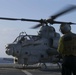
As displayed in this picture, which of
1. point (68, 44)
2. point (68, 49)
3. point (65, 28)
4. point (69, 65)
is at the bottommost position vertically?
point (69, 65)

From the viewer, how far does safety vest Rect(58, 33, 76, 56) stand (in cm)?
714

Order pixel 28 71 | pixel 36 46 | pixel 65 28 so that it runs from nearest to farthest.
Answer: pixel 65 28, pixel 28 71, pixel 36 46

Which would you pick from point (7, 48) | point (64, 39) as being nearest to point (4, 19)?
point (64, 39)

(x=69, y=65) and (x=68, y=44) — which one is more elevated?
(x=68, y=44)

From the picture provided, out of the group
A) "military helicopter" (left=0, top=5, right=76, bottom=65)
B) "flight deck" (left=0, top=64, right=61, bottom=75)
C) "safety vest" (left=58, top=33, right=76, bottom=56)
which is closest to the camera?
"safety vest" (left=58, top=33, right=76, bottom=56)

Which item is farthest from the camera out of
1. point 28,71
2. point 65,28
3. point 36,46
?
point 36,46

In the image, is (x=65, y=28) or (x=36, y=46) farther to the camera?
(x=36, y=46)

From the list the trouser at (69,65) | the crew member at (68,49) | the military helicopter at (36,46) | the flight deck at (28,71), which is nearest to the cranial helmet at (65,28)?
the crew member at (68,49)

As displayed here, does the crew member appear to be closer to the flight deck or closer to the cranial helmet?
the cranial helmet

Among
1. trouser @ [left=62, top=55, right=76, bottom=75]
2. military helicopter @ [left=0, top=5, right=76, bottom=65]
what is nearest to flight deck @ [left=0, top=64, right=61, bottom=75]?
military helicopter @ [left=0, top=5, right=76, bottom=65]

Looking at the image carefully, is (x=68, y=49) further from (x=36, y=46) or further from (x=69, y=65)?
(x=36, y=46)

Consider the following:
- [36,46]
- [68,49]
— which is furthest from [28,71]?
[68,49]

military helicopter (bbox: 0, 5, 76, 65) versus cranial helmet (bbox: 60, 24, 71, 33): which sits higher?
cranial helmet (bbox: 60, 24, 71, 33)

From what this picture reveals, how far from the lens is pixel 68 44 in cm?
722
